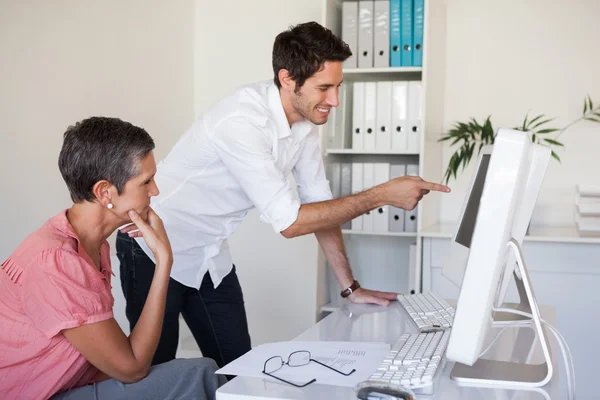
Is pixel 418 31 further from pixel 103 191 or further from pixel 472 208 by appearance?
pixel 103 191

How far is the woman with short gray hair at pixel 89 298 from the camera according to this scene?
54.4 inches

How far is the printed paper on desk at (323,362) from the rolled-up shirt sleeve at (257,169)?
1.56 ft

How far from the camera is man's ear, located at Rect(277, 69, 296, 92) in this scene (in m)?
2.06

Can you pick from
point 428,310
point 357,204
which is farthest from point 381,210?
point 428,310

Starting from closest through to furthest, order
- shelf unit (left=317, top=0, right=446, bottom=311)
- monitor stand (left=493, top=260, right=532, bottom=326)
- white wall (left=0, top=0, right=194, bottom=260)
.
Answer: monitor stand (left=493, top=260, right=532, bottom=326) → white wall (left=0, top=0, right=194, bottom=260) → shelf unit (left=317, top=0, right=446, bottom=311)

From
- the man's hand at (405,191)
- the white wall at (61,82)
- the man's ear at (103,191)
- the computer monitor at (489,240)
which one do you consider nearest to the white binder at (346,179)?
the white wall at (61,82)

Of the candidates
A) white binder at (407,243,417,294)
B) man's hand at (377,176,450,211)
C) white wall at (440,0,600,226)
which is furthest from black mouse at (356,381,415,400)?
white wall at (440,0,600,226)

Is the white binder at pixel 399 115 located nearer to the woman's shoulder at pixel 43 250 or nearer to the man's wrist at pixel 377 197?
the man's wrist at pixel 377 197

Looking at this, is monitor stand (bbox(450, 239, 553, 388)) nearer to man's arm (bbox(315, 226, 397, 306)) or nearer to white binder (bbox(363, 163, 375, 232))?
man's arm (bbox(315, 226, 397, 306))

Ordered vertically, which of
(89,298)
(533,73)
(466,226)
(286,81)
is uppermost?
(533,73)

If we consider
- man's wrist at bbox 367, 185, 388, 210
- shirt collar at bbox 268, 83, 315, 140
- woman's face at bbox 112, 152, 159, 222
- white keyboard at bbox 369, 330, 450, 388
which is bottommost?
white keyboard at bbox 369, 330, 450, 388

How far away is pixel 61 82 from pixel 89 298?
176 centimetres

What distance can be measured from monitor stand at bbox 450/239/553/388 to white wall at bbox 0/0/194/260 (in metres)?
1.93

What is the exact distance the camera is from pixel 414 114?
3.26m
